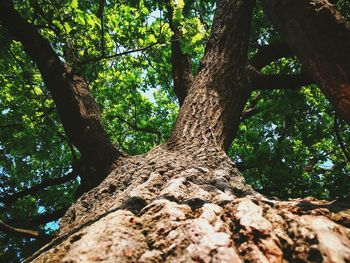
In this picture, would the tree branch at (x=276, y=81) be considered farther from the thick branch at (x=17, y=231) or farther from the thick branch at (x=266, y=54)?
the thick branch at (x=17, y=231)

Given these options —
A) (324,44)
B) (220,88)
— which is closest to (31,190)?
(220,88)

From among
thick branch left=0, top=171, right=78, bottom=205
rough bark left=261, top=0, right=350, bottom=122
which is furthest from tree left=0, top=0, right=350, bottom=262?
thick branch left=0, top=171, right=78, bottom=205

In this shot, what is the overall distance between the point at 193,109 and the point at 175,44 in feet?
8.22

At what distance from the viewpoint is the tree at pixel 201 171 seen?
1221 mm

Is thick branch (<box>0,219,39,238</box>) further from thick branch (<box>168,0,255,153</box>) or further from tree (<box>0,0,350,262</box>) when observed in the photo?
thick branch (<box>168,0,255,153</box>)

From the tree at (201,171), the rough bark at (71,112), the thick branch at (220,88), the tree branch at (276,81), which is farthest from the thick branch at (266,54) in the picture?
the rough bark at (71,112)

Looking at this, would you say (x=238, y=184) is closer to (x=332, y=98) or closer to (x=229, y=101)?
(x=332, y=98)

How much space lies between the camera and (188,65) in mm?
5844

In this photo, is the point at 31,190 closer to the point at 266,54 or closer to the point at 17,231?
the point at 17,231

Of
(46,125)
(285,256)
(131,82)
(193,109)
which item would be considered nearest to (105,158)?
(193,109)

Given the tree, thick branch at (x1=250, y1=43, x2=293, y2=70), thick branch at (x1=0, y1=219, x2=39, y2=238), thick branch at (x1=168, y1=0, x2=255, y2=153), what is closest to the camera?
the tree

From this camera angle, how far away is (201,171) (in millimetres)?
2619

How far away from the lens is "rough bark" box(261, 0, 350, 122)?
1.73 m

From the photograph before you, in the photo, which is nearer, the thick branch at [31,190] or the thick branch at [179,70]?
the thick branch at [179,70]
